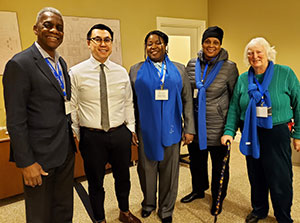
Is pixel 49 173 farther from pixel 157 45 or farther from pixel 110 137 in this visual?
pixel 157 45

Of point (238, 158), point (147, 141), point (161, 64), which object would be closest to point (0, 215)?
point (147, 141)

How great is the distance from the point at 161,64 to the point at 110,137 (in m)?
0.72

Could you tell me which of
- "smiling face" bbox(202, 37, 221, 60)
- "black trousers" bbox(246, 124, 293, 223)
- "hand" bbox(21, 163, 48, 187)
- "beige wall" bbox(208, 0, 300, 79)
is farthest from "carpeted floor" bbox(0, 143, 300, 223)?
"beige wall" bbox(208, 0, 300, 79)

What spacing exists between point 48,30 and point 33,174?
811mm

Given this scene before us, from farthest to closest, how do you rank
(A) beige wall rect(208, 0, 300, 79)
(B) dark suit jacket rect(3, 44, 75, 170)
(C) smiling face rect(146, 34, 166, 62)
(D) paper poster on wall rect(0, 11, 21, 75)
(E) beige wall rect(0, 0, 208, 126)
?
1. (A) beige wall rect(208, 0, 300, 79)
2. (E) beige wall rect(0, 0, 208, 126)
3. (D) paper poster on wall rect(0, 11, 21, 75)
4. (C) smiling face rect(146, 34, 166, 62)
5. (B) dark suit jacket rect(3, 44, 75, 170)

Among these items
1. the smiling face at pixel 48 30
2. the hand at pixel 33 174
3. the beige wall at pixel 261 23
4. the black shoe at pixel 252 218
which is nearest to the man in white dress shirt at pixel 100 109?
the smiling face at pixel 48 30

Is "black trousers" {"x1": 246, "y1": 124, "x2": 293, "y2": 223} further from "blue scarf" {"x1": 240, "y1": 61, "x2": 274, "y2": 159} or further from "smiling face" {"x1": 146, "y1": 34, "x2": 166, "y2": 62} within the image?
"smiling face" {"x1": 146, "y1": 34, "x2": 166, "y2": 62}

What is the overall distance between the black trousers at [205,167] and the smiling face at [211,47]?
2.62ft

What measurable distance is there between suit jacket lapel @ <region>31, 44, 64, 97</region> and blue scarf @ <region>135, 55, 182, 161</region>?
686mm

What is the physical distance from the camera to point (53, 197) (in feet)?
5.40

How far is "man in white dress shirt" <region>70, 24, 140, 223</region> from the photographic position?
1.73 m

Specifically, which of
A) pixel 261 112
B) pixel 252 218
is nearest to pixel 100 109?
pixel 261 112

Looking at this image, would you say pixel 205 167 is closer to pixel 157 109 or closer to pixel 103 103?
pixel 157 109

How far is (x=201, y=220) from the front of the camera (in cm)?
213
